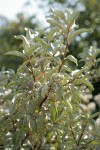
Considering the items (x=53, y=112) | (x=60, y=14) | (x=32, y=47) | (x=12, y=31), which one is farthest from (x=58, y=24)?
(x=12, y=31)

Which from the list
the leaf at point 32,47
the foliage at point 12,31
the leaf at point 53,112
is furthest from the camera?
the foliage at point 12,31

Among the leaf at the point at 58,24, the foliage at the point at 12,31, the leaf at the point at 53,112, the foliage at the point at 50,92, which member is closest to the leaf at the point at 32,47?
the foliage at the point at 50,92

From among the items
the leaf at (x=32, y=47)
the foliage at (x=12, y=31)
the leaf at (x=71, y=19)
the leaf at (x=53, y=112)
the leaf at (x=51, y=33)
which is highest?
the foliage at (x=12, y=31)

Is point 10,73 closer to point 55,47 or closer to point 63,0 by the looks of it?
point 55,47

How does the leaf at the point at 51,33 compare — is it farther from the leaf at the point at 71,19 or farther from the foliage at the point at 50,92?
the leaf at the point at 71,19

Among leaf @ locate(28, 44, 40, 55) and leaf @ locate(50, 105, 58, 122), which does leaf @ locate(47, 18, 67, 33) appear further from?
leaf @ locate(50, 105, 58, 122)

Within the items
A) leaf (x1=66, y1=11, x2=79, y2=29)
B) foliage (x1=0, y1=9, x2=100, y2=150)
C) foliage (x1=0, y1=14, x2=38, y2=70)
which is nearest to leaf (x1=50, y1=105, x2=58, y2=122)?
foliage (x1=0, y1=9, x2=100, y2=150)

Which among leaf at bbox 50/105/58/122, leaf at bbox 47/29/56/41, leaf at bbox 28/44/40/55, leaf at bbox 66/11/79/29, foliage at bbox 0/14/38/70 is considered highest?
foliage at bbox 0/14/38/70

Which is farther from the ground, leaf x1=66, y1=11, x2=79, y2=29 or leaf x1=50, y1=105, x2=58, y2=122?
leaf x1=66, y1=11, x2=79, y2=29

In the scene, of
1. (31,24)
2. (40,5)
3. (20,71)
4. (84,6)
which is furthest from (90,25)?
(20,71)

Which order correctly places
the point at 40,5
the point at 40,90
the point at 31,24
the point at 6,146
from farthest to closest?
the point at 31,24 → the point at 40,5 → the point at 6,146 → the point at 40,90

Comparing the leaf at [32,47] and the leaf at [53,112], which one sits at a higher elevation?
the leaf at [32,47]
